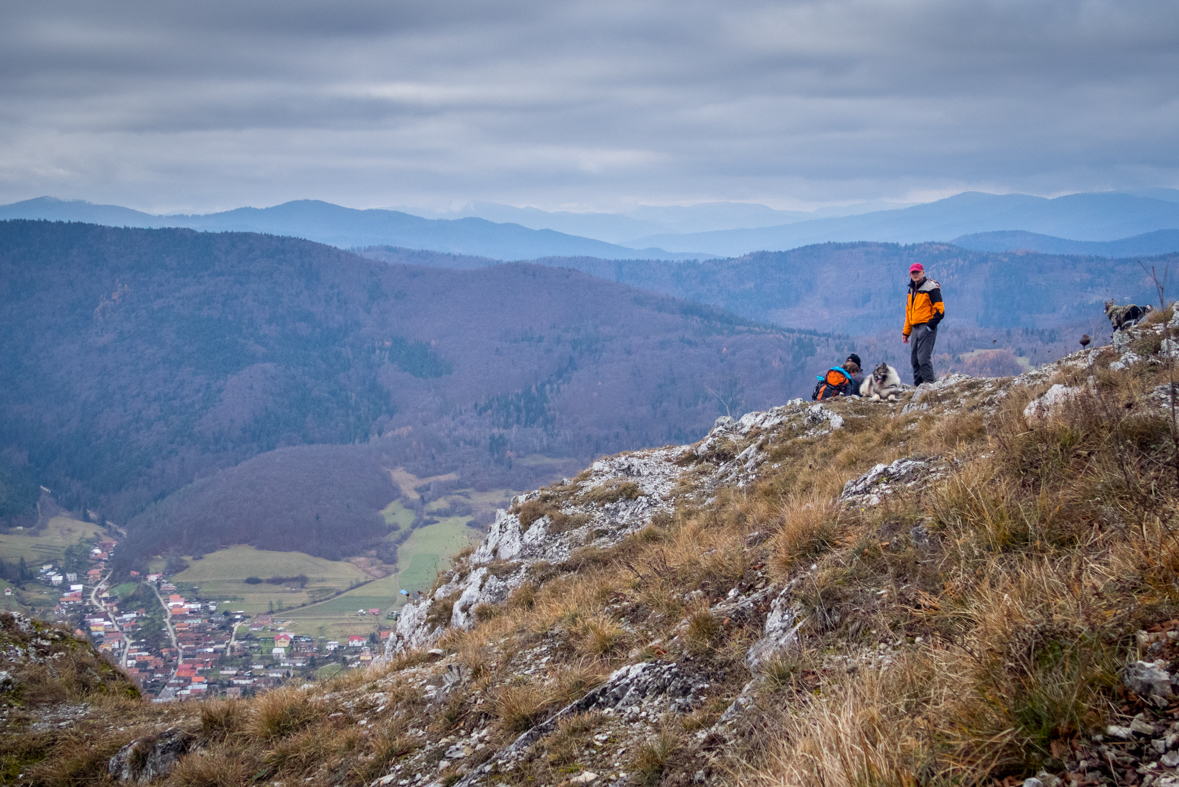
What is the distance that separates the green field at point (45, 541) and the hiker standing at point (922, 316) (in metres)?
149

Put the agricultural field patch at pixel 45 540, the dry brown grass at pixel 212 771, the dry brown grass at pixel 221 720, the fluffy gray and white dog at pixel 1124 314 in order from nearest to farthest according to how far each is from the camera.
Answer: the dry brown grass at pixel 212 771 → the dry brown grass at pixel 221 720 → the fluffy gray and white dog at pixel 1124 314 → the agricultural field patch at pixel 45 540

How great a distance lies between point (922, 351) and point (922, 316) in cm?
162

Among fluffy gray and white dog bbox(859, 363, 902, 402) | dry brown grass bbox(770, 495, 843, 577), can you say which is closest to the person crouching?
fluffy gray and white dog bbox(859, 363, 902, 402)

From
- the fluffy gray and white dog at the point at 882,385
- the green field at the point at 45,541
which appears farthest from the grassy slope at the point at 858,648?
the green field at the point at 45,541

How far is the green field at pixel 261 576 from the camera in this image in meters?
100

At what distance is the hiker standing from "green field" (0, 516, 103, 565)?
14874cm

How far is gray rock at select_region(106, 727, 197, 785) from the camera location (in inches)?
261

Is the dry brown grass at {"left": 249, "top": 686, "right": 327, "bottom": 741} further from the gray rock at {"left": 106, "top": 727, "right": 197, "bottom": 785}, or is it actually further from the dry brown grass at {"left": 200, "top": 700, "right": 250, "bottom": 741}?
the gray rock at {"left": 106, "top": 727, "right": 197, "bottom": 785}

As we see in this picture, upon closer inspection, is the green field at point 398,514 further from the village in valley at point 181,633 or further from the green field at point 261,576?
the village in valley at point 181,633

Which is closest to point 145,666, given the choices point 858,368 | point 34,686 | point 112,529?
point 34,686

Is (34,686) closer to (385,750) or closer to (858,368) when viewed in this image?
(385,750)

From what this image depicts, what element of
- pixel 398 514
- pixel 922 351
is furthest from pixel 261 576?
pixel 922 351

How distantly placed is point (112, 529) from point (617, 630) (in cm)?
19516

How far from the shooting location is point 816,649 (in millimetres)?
4398
